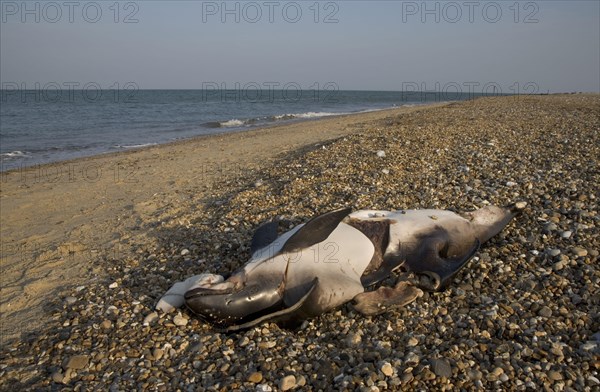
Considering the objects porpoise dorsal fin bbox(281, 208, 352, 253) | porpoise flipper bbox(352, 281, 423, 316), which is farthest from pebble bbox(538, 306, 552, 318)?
porpoise dorsal fin bbox(281, 208, 352, 253)

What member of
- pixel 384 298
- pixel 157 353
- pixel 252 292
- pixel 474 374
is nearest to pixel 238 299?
pixel 252 292

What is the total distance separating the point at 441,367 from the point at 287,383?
1073 millimetres

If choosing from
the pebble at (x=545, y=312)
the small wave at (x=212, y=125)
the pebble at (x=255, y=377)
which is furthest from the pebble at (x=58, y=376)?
the small wave at (x=212, y=125)

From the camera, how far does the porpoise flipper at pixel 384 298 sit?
4.05m

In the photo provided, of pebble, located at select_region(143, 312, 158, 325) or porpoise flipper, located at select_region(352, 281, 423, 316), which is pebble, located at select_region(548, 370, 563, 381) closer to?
porpoise flipper, located at select_region(352, 281, 423, 316)

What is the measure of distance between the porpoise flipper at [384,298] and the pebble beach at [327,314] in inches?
2.6

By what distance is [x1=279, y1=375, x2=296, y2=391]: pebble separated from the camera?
126 inches

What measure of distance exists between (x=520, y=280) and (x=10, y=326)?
484 centimetres

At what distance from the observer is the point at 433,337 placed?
3.61 meters

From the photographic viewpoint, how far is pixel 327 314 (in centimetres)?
411

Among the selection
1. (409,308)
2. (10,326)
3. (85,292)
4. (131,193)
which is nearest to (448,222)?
(409,308)

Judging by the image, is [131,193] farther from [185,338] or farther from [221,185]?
[185,338]

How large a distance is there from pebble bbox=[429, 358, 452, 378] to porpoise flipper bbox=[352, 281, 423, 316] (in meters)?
0.83

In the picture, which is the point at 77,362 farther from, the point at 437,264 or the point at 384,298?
the point at 437,264
